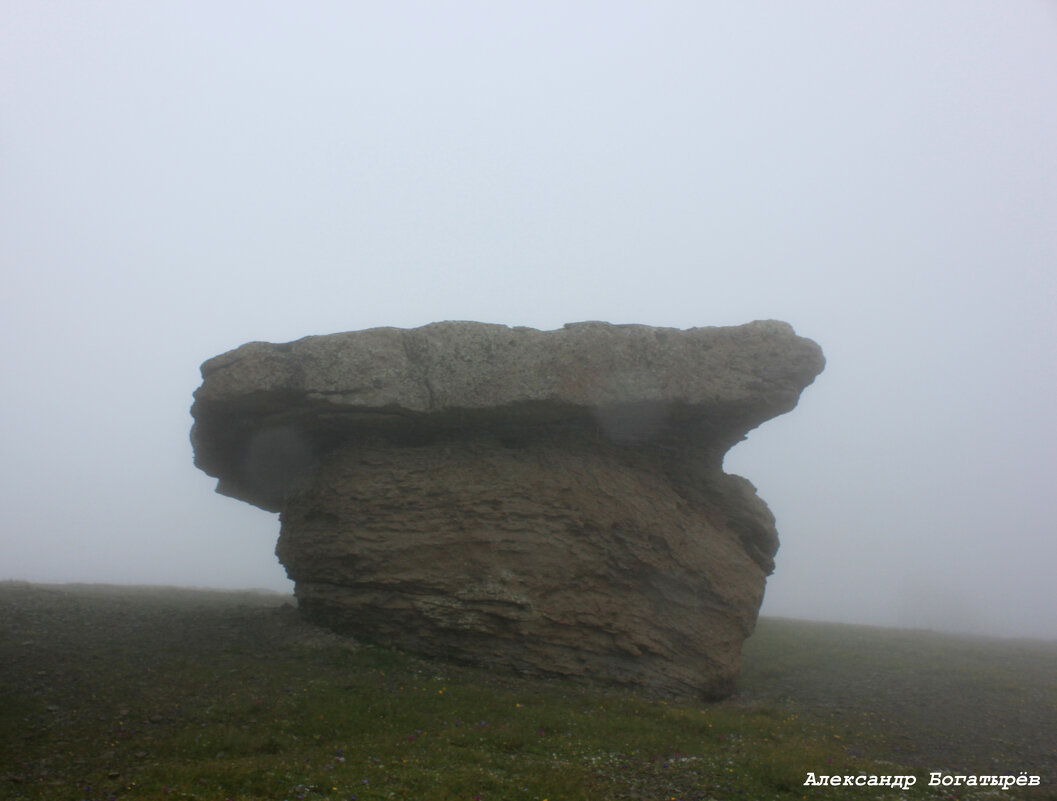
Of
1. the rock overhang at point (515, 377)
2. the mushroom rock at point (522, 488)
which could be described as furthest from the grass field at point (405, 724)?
the rock overhang at point (515, 377)

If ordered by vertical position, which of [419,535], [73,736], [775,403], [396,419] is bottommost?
[73,736]

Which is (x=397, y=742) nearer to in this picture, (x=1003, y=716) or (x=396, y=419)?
(x=396, y=419)

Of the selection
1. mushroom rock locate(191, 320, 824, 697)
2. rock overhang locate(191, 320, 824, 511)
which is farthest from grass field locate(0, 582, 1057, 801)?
rock overhang locate(191, 320, 824, 511)

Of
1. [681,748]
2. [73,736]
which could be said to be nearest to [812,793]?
[681,748]

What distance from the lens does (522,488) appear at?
720 inches

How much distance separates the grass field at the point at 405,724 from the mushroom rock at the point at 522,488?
112 centimetres

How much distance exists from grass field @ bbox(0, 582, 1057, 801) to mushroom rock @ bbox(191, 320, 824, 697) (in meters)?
1.12

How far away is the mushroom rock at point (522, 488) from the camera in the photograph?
678 inches

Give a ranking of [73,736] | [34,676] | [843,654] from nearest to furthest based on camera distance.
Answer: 1. [73,736]
2. [34,676]
3. [843,654]

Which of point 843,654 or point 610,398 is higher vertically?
point 610,398

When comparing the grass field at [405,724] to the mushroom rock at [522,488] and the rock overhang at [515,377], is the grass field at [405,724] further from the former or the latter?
the rock overhang at [515,377]

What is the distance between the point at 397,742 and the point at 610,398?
30.8ft

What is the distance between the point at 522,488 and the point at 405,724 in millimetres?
6755

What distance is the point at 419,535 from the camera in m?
17.9
